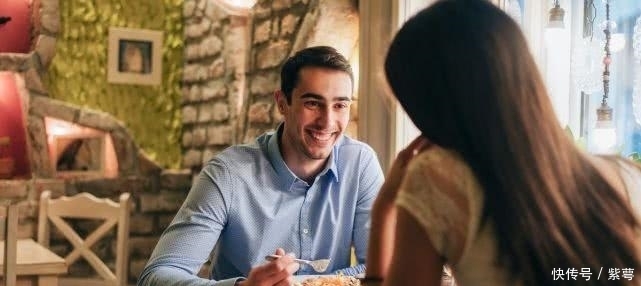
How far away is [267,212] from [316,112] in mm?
283

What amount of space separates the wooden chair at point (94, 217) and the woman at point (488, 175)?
126 inches

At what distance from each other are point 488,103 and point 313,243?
1174 mm

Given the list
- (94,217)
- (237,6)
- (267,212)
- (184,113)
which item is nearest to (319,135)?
(267,212)

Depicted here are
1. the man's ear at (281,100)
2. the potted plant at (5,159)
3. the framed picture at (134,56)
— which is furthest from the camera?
the framed picture at (134,56)

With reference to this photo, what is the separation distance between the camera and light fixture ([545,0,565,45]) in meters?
2.64

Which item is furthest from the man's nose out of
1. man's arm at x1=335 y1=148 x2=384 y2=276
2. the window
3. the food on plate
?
the window

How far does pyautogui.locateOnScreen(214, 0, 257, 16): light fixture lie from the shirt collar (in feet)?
7.48

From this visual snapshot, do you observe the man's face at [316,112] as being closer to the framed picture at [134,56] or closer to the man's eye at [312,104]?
the man's eye at [312,104]

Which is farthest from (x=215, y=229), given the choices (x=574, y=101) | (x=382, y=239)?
(x=574, y=101)

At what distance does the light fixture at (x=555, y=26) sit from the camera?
2.64m

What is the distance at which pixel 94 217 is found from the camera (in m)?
4.19

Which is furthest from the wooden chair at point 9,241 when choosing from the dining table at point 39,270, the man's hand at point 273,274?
the man's hand at point 273,274

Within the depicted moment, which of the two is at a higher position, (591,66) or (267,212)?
(591,66)

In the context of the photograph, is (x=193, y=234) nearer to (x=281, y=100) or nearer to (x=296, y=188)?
(x=296, y=188)
